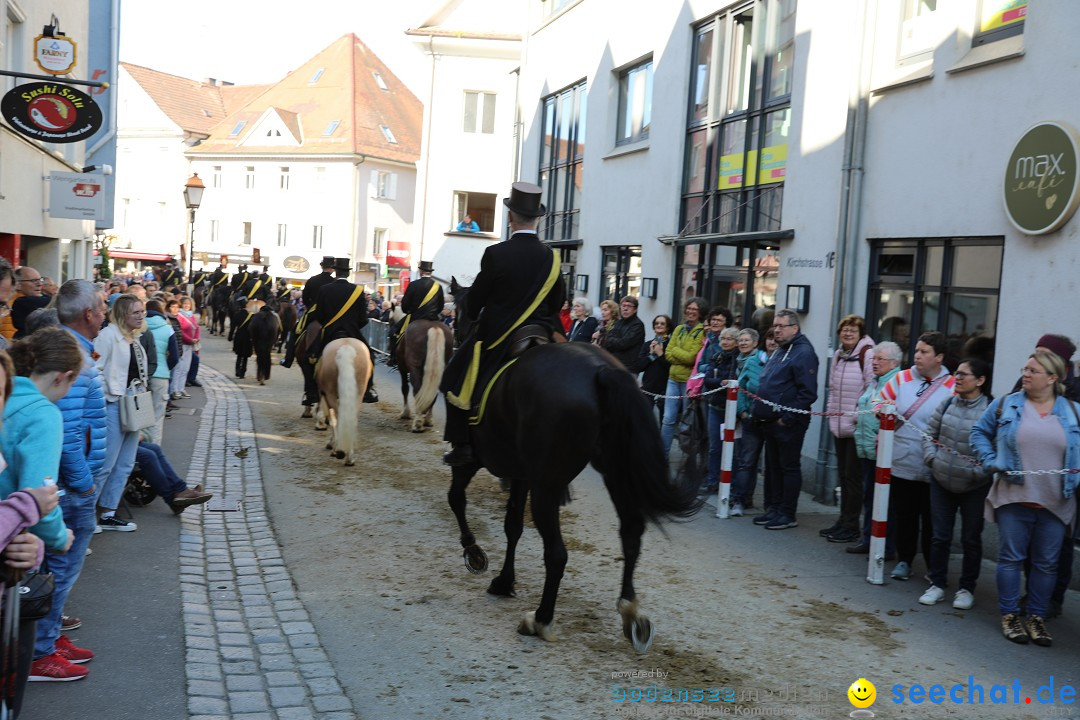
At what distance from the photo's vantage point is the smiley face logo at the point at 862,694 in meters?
5.02

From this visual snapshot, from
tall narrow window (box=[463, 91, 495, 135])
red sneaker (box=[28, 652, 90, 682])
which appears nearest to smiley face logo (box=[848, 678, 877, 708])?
red sneaker (box=[28, 652, 90, 682])

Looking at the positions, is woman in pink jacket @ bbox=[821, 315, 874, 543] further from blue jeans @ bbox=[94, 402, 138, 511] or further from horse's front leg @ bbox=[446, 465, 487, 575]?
blue jeans @ bbox=[94, 402, 138, 511]

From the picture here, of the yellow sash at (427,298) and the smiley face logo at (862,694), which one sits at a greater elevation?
the yellow sash at (427,298)

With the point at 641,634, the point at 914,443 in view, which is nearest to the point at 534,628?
the point at 641,634

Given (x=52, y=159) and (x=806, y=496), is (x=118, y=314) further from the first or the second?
(x=52, y=159)

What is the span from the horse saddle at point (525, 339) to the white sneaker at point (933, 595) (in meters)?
3.04

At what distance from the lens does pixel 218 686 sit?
500cm

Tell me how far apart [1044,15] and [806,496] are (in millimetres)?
5025

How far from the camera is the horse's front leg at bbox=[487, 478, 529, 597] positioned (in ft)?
21.7

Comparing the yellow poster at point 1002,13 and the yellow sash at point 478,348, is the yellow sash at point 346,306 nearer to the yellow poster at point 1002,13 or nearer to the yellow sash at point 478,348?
the yellow sash at point 478,348

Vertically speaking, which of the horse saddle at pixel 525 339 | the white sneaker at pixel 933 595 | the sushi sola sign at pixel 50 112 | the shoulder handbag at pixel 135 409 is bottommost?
the white sneaker at pixel 933 595

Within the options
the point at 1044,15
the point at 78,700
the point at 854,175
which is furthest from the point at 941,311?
the point at 78,700

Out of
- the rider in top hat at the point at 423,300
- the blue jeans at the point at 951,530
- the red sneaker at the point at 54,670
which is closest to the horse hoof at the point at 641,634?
the blue jeans at the point at 951,530

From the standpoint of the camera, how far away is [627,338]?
12453mm
